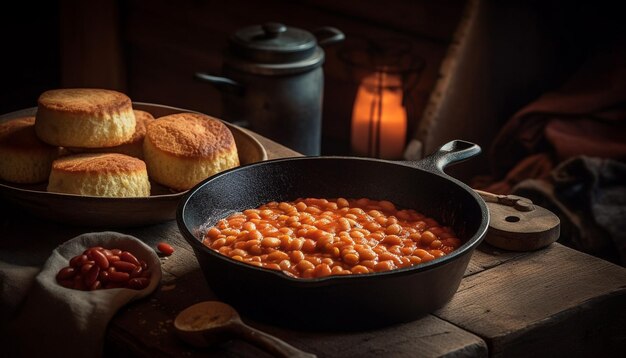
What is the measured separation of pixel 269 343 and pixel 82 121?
91 cm

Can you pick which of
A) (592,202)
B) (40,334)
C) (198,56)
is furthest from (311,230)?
(198,56)

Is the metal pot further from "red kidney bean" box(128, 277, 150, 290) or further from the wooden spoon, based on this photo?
the wooden spoon

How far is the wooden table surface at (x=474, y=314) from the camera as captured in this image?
1.62 m

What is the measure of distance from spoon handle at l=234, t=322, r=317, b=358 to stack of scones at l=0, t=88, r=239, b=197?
0.62 meters

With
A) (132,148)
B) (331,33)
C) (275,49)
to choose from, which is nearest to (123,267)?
(132,148)

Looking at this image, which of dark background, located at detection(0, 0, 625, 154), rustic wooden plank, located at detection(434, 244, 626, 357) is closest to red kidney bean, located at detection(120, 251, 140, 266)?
rustic wooden plank, located at detection(434, 244, 626, 357)

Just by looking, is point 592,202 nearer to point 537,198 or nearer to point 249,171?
point 537,198

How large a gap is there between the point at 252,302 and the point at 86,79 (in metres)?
3.69

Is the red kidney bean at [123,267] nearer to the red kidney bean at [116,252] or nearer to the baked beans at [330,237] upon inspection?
the red kidney bean at [116,252]

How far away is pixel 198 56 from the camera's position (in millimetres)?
4957

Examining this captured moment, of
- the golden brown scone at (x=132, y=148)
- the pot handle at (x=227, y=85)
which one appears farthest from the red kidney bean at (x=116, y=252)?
the pot handle at (x=227, y=85)

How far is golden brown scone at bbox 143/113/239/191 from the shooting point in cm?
212

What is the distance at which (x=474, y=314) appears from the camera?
174cm

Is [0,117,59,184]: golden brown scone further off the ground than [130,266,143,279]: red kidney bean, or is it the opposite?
[0,117,59,184]: golden brown scone
